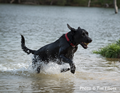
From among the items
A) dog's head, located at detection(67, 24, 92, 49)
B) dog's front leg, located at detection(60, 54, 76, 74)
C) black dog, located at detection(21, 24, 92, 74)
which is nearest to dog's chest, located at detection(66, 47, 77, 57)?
black dog, located at detection(21, 24, 92, 74)

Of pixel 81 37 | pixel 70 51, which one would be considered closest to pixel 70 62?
pixel 70 51

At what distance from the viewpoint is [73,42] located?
5926 millimetres

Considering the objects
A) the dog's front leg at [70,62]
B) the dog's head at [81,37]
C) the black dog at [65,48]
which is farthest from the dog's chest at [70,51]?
the dog's head at [81,37]

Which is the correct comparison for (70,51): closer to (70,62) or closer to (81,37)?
(70,62)

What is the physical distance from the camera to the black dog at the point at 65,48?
582 cm

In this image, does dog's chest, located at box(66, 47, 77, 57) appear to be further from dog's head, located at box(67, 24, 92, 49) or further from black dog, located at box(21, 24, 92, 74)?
dog's head, located at box(67, 24, 92, 49)

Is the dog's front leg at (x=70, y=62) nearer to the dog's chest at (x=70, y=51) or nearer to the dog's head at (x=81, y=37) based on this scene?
the dog's chest at (x=70, y=51)

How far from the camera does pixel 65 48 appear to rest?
19.8 ft

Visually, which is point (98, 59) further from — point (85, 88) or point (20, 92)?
point (20, 92)

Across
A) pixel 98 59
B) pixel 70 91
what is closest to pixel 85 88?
pixel 70 91

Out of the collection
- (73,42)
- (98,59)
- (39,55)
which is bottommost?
(98,59)

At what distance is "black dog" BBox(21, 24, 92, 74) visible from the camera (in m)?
5.82

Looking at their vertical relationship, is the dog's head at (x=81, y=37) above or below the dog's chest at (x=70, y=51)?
above

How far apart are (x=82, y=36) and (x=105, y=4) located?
7762 centimetres
